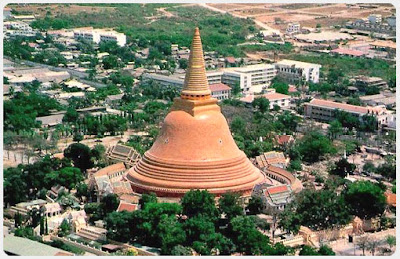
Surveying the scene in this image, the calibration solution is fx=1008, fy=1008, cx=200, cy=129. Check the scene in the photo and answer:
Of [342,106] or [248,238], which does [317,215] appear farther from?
[342,106]

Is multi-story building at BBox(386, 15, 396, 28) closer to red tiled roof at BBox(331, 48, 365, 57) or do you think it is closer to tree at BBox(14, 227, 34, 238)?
red tiled roof at BBox(331, 48, 365, 57)

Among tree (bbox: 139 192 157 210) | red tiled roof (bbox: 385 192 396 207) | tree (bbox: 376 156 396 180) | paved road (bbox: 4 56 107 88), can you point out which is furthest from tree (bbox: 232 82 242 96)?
tree (bbox: 139 192 157 210)

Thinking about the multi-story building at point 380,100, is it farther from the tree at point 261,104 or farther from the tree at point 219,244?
the tree at point 219,244

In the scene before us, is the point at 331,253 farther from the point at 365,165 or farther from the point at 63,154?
the point at 63,154

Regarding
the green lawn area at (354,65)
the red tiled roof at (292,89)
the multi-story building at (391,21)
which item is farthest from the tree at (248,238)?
the multi-story building at (391,21)

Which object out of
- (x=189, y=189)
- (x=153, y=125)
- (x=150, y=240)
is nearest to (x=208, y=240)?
(x=150, y=240)

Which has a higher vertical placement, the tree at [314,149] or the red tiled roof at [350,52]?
the tree at [314,149]
